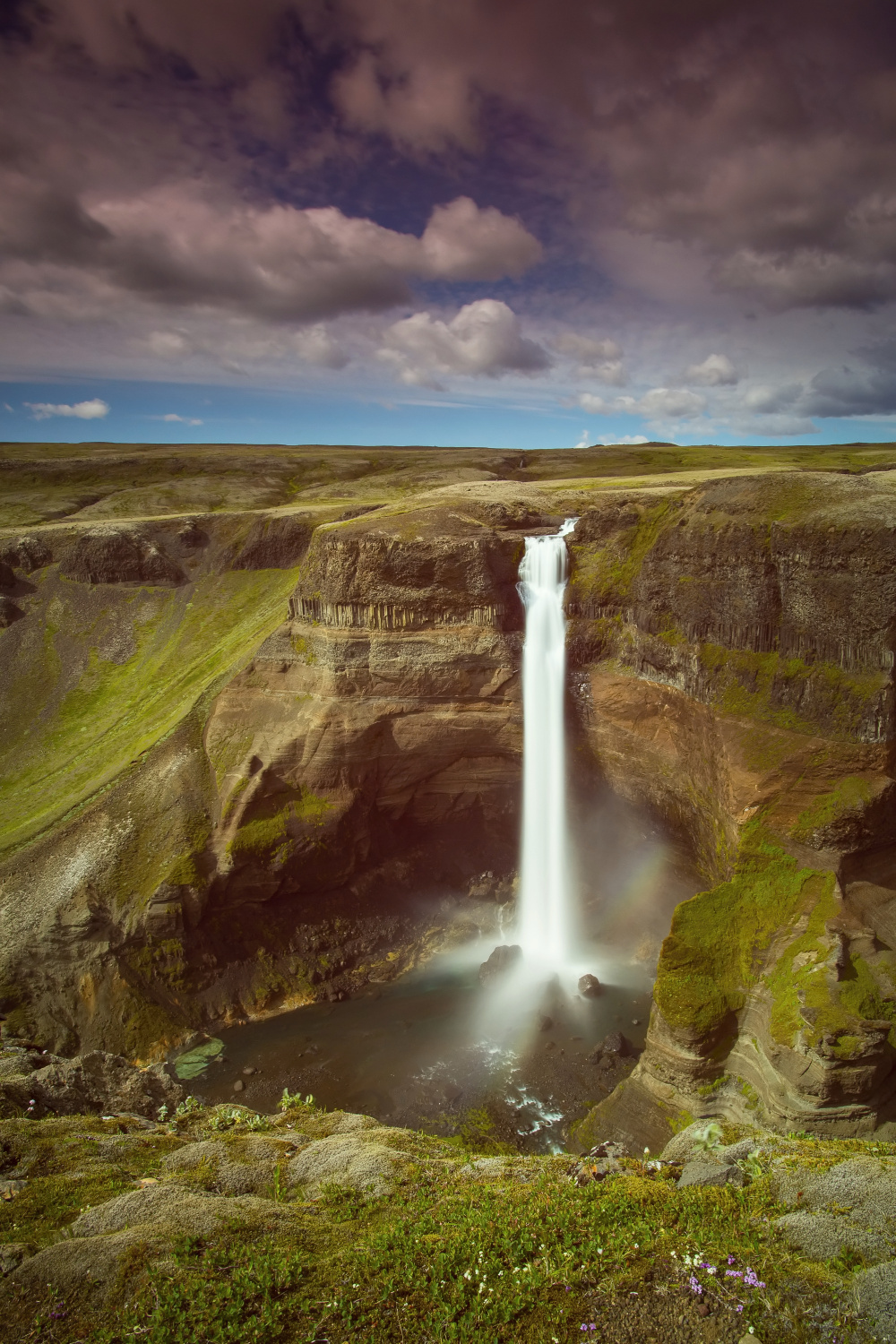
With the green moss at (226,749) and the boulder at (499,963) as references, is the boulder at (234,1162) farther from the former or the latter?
the green moss at (226,749)

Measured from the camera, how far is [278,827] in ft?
128

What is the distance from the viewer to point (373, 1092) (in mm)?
29891

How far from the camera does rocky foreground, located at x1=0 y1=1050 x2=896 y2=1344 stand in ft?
31.9

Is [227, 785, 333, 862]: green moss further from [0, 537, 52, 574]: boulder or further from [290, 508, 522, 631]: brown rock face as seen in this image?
[0, 537, 52, 574]: boulder

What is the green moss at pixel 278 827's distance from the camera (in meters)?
38.2

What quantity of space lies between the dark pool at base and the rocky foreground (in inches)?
556

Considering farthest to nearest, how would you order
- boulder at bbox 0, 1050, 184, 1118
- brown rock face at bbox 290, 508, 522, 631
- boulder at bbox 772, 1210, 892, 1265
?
brown rock face at bbox 290, 508, 522, 631 → boulder at bbox 0, 1050, 184, 1118 → boulder at bbox 772, 1210, 892, 1265

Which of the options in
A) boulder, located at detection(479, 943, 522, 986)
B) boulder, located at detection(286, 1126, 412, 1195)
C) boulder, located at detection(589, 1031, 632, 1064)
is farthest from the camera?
boulder, located at detection(479, 943, 522, 986)

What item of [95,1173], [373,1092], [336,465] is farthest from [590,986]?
[336,465]

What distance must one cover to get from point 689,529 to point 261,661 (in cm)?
2721

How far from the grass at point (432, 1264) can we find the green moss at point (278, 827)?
944 inches

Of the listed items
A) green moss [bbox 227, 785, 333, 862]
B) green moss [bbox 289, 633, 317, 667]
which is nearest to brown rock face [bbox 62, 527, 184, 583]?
green moss [bbox 289, 633, 317, 667]

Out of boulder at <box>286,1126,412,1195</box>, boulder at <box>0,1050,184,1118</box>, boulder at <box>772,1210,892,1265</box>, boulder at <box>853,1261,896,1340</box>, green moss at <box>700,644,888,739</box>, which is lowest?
boulder at <box>0,1050,184,1118</box>

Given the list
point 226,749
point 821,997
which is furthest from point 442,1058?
point 226,749
